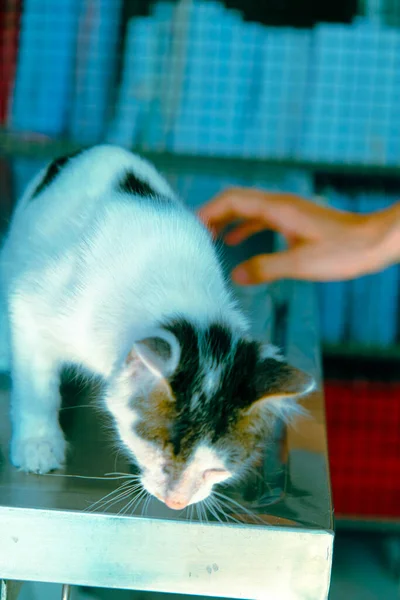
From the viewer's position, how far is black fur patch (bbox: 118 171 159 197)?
44.9 inches

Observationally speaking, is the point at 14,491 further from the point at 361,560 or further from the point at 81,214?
the point at 361,560

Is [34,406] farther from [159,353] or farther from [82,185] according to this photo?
[82,185]

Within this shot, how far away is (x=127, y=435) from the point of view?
85cm

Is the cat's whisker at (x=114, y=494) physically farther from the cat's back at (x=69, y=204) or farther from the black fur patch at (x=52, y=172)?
the black fur patch at (x=52, y=172)

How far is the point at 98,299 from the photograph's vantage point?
36.8 inches

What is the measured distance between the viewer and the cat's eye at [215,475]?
811mm

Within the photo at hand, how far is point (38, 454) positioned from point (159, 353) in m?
0.24

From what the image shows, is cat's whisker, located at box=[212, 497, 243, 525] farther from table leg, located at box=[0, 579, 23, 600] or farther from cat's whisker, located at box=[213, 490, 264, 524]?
table leg, located at box=[0, 579, 23, 600]

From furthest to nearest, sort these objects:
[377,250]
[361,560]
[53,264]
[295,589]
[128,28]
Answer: [361,560] < [128,28] < [377,250] < [53,264] < [295,589]

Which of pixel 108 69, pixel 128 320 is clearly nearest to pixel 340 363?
pixel 108 69

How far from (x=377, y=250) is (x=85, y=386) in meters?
0.67

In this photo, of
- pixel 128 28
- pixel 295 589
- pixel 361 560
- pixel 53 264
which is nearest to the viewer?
pixel 295 589

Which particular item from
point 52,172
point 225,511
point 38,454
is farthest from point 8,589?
point 52,172

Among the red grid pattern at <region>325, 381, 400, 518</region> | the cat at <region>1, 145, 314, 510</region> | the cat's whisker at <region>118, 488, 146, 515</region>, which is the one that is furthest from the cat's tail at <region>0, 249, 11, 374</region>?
the red grid pattern at <region>325, 381, 400, 518</region>
